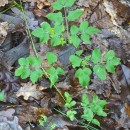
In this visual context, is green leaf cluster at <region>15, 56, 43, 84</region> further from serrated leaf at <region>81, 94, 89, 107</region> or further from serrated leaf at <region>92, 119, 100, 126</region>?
serrated leaf at <region>92, 119, 100, 126</region>

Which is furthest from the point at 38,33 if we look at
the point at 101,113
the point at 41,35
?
the point at 101,113

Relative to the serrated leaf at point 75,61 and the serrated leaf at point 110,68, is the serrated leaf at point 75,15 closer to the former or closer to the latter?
the serrated leaf at point 75,61

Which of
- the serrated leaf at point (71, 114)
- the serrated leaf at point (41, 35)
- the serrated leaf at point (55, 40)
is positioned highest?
the serrated leaf at point (41, 35)

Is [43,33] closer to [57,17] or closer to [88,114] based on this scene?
[57,17]

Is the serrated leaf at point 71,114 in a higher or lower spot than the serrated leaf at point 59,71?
lower

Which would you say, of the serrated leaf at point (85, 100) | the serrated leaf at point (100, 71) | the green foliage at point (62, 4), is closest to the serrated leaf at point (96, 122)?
the serrated leaf at point (85, 100)

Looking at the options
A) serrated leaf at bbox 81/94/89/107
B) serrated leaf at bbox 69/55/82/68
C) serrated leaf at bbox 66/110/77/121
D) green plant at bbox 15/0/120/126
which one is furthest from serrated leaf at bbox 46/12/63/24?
serrated leaf at bbox 66/110/77/121

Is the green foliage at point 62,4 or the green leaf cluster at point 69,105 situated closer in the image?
the green leaf cluster at point 69,105
